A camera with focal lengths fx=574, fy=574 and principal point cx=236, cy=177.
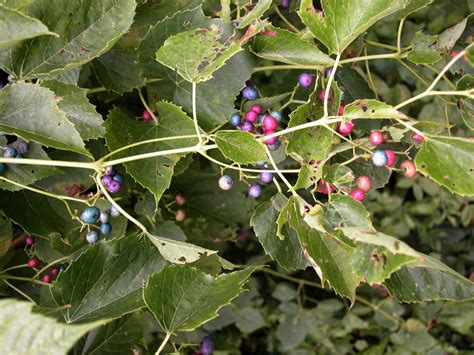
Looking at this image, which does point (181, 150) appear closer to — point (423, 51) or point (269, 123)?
point (269, 123)

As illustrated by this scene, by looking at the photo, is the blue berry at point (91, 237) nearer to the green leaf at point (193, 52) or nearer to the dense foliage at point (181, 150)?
the dense foliage at point (181, 150)

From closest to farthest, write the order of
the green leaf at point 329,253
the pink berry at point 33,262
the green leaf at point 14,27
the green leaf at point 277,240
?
the green leaf at point 14,27, the green leaf at point 329,253, the green leaf at point 277,240, the pink berry at point 33,262

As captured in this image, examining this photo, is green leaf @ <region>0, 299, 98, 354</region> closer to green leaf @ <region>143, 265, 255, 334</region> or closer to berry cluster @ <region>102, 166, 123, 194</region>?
green leaf @ <region>143, 265, 255, 334</region>

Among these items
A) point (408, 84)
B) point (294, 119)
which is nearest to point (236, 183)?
point (294, 119)

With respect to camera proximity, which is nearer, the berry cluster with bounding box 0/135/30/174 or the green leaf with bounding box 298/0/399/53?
the green leaf with bounding box 298/0/399/53

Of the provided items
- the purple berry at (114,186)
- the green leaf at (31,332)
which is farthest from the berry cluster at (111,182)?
the green leaf at (31,332)

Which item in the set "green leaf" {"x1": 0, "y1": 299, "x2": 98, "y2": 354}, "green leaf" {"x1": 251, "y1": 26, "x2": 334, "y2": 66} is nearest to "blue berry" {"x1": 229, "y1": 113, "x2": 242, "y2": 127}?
"green leaf" {"x1": 251, "y1": 26, "x2": 334, "y2": 66}
